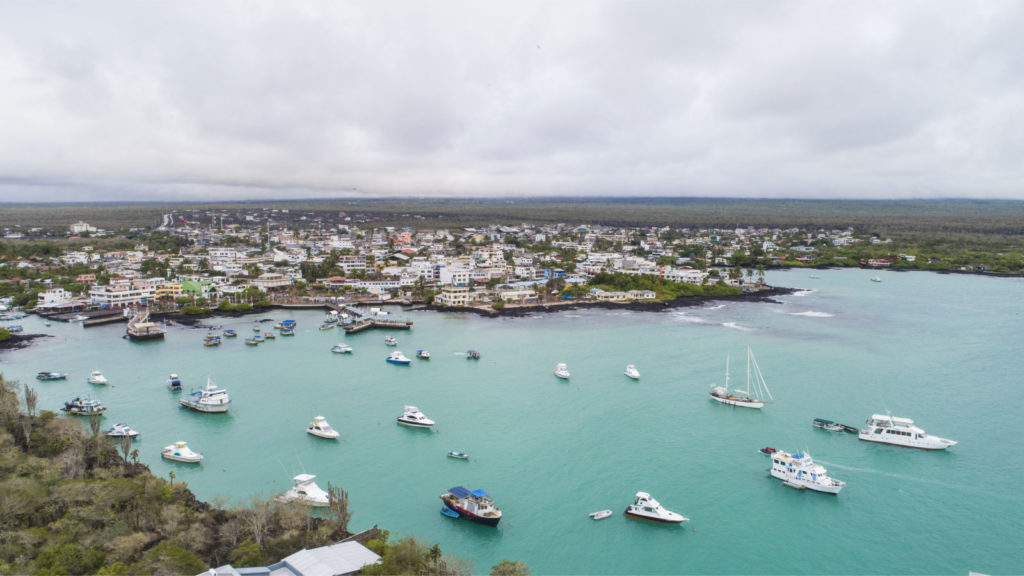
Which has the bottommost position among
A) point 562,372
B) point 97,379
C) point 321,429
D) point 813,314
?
point 97,379

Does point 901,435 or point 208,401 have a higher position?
point 901,435

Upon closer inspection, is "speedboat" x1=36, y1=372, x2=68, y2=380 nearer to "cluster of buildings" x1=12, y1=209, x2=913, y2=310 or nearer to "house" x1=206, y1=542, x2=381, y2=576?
"cluster of buildings" x1=12, y1=209, x2=913, y2=310

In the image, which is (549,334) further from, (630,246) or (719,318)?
(630,246)

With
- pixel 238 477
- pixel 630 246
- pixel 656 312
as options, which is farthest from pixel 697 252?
pixel 238 477

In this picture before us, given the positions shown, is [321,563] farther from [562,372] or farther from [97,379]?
[97,379]

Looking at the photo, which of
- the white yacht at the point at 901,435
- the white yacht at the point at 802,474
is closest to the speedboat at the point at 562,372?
the white yacht at the point at 802,474

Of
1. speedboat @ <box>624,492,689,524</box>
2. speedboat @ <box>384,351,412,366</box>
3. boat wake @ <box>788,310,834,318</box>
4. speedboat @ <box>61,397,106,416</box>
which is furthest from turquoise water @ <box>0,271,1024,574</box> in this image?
boat wake @ <box>788,310,834,318</box>

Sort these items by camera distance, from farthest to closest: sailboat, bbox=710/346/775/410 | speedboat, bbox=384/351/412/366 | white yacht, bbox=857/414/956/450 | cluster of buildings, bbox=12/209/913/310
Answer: cluster of buildings, bbox=12/209/913/310
speedboat, bbox=384/351/412/366
sailboat, bbox=710/346/775/410
white yacht, bbox=857/414/956/450

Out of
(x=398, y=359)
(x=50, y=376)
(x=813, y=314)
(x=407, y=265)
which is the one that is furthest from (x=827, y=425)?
(x=407, y=265)
